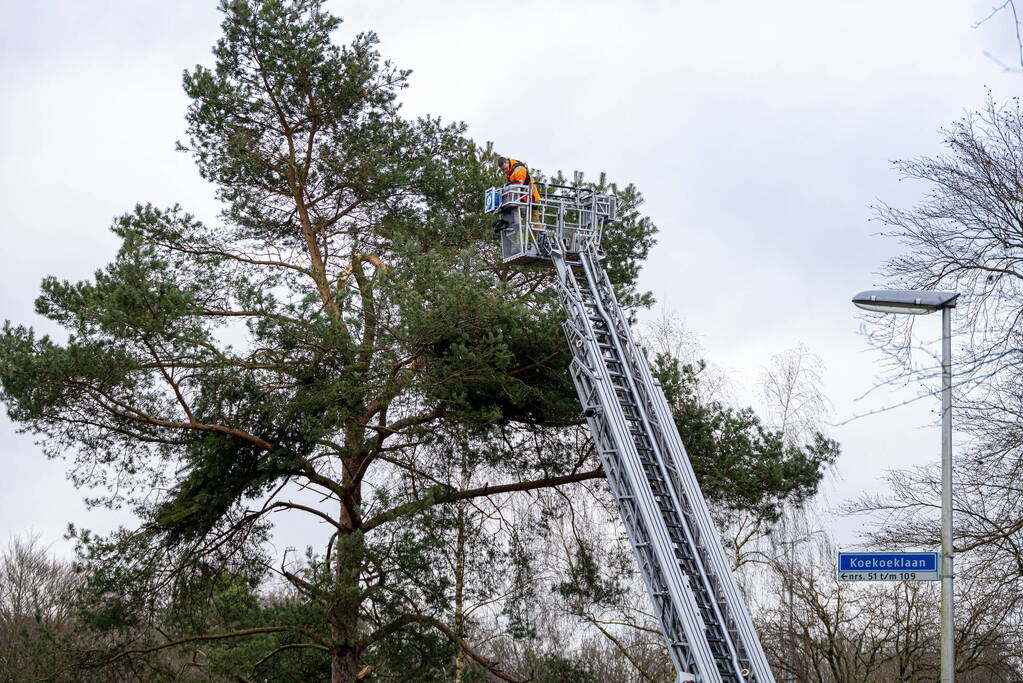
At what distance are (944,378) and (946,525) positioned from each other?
1386 millimetres

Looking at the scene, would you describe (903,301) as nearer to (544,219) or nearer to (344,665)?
(544,219)

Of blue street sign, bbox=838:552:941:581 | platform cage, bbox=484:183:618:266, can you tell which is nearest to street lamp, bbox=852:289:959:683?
blue street sign, bbox=838:552:941:581

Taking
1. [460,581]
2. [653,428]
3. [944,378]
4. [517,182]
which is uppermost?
[517,182]

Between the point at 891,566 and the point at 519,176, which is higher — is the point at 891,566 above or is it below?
below

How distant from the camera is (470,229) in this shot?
21.7 m

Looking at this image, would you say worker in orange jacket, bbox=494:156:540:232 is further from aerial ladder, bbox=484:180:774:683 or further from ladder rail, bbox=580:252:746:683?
ladder rail, bbox=580:252:746:683

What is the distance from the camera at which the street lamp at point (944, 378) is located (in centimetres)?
1120

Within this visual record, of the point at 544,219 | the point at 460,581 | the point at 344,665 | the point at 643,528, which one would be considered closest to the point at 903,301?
the point at 643,528

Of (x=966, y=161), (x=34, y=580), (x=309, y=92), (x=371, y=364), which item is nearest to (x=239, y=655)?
(x=371, y=364)

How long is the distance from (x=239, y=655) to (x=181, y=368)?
4.52 metres

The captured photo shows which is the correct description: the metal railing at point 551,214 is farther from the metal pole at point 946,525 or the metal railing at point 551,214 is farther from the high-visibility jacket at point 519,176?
the metal pole at point 946,525

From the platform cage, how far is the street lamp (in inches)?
292

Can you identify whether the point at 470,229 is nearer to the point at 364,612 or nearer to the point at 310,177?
the point at 310,177

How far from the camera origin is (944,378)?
37.3 feet
